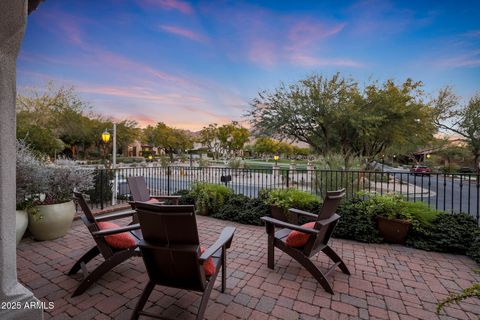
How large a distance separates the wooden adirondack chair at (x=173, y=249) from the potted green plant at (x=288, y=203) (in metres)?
2.90

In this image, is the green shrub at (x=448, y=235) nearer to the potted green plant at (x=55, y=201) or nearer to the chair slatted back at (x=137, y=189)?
the chair slatted back at (x=137, y=189)

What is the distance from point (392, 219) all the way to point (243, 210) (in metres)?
2.97

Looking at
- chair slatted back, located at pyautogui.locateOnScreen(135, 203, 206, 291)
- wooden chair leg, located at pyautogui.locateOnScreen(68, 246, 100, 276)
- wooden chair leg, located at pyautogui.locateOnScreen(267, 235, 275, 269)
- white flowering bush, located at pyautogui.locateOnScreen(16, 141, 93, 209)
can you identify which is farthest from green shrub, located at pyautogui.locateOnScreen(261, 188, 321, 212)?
white flowering bush, located at pyautogui.locateOnScreen(16, 141, 93, 209)

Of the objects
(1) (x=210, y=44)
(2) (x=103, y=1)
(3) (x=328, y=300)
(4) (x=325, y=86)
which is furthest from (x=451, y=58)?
(2) (x=103, y=1)

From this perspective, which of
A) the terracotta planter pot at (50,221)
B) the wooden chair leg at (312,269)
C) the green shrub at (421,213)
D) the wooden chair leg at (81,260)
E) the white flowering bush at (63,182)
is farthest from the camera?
the white flowering bush at (63,182)

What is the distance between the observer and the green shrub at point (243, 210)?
5.06m

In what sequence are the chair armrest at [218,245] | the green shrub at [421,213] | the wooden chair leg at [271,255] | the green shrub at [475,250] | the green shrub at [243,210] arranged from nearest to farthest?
the chair armrest at [218,245] < the wooden chair leg at [271,255] < the green shrub at [475,250] < the green shrub at [421,213] < the green shrub at [243,210]

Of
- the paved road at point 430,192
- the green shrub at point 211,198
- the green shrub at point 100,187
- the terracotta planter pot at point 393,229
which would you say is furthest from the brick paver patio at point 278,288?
the green shrub at point 100,187

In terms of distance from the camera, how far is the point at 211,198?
5.77 meters

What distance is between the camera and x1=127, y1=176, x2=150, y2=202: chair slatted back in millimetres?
4254

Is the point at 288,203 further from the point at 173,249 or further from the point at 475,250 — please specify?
the point at 173,249

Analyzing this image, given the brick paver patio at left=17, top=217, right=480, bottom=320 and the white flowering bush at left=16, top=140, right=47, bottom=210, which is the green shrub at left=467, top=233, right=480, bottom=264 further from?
the white flowering bush at left=16, top=140, right=47, bottom=210

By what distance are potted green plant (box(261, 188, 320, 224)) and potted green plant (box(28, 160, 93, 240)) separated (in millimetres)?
3906

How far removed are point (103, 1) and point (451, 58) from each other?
12.5 metres
